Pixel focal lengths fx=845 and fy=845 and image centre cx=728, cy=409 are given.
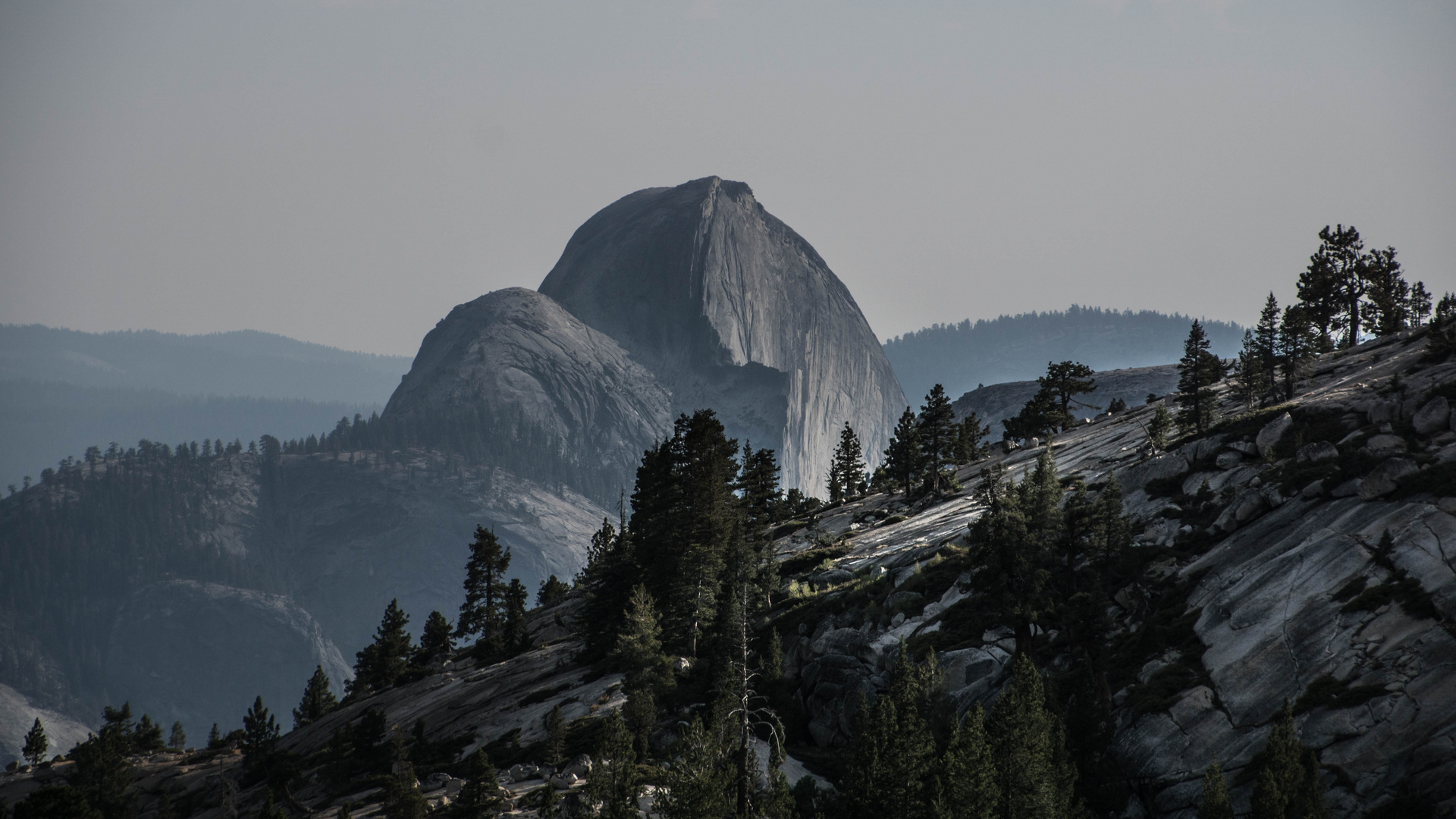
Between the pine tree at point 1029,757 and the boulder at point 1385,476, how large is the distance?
20.1m

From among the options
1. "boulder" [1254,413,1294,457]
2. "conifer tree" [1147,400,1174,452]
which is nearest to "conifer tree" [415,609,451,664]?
"conifer tree" [1147,400,1174,452]

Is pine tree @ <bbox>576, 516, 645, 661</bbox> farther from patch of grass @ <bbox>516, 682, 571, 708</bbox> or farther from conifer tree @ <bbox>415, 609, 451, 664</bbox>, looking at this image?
conifer tree @ <bbox>415, 609, 451, 664</bbox>

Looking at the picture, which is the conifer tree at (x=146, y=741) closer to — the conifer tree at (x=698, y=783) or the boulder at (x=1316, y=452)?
the conifer tree at (x=698, y=783)

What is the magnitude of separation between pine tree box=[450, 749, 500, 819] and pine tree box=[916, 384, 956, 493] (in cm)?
5903

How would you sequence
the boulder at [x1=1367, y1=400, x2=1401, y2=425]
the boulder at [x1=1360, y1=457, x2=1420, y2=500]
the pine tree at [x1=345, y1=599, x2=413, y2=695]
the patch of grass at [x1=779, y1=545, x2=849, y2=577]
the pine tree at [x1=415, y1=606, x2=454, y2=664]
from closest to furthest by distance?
the boulder at [x1=1360, y1=457, x2=1420, y2=500], the boulder at [x1=1367, y1=400, x2=1401, y2=425], the patch of grass at [x1=779, y1=545, x2=849, y2=577], the pine tree at [x1=345, y1=599, x2=413, y2=695], the pine tree at [x1=415, y1=606, x2=454, y2=664]

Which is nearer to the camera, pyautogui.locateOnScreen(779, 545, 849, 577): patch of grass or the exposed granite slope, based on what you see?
the exposed granite slope

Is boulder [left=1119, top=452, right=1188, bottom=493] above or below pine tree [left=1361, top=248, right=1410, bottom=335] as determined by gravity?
below

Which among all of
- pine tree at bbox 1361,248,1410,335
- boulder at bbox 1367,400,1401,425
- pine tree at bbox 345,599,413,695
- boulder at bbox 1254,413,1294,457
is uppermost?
pine tree at bbox 1361,248,1410,335

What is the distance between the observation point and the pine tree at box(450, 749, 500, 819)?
123 feet

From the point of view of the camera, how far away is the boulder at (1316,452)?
1828 inches

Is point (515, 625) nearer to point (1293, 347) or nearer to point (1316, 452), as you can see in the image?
point (1316, 452)

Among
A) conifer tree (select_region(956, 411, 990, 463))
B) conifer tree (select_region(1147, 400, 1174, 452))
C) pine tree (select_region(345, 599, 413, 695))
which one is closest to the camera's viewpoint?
conifer tree (select_region(1147, 400, 1174, 452))

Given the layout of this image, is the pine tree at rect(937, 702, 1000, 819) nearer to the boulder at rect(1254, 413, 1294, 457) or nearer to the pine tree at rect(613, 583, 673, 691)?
the pine tree at rect(613, 583, 673, 691)

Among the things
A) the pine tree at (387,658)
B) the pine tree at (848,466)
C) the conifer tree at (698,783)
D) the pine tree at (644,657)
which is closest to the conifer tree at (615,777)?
the conifer tree at (698,783)
